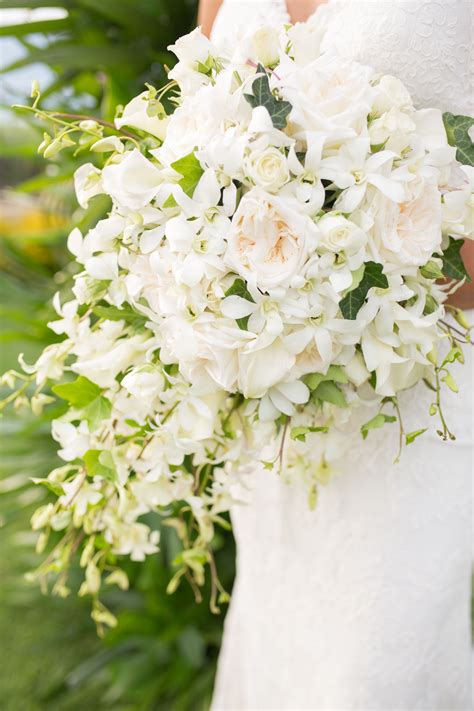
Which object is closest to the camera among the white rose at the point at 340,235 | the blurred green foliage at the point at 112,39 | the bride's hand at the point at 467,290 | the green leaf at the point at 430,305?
the white rose at the point at 340,235

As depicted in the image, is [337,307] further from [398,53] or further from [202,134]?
[398,53]

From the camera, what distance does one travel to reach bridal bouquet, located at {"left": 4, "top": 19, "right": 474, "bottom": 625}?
700 mm

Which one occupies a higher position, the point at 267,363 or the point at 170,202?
the point at 170,202

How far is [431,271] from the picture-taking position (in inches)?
29.5

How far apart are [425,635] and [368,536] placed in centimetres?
17

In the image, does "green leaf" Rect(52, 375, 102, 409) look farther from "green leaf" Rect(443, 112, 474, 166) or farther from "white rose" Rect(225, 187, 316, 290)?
"green leaf" Rect(443, 112, 474, 166)

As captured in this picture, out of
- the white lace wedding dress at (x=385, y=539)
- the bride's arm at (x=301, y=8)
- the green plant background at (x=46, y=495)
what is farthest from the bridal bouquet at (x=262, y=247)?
the green plant background at (x=46, y=495)

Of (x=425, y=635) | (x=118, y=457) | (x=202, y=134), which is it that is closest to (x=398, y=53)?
(x=202, y=134)

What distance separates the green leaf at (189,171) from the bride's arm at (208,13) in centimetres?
56

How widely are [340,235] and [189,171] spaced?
17cm

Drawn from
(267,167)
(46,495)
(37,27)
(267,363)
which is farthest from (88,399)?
(46,495)

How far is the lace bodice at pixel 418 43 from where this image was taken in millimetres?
845

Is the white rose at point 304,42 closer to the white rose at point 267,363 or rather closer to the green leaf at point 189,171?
the green leaf at point 189,171

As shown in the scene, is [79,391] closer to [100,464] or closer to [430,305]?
[100,464]
